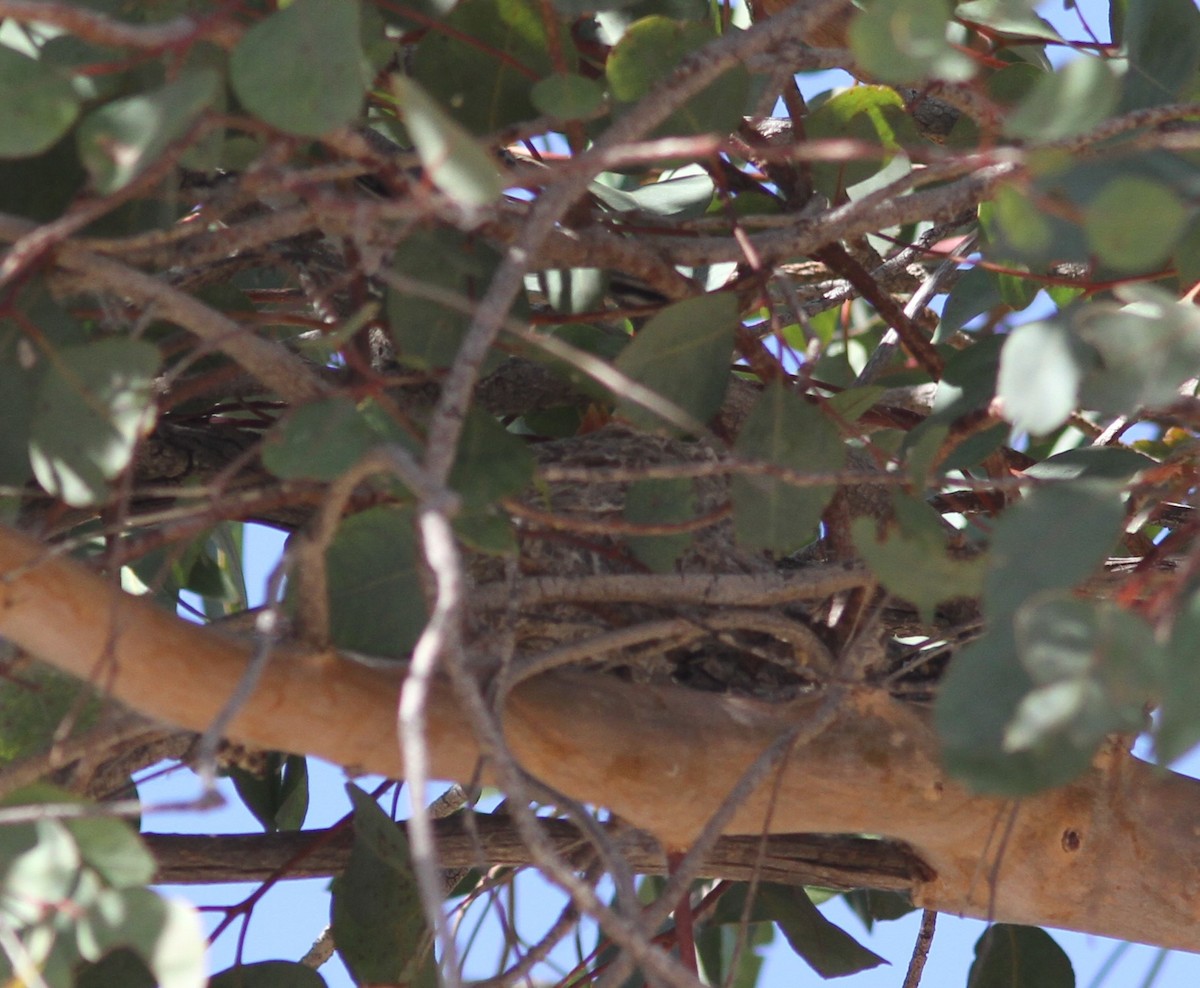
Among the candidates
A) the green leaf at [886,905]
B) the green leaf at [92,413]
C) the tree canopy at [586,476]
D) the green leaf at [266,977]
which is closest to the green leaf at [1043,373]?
the tree canopy at [586,476]

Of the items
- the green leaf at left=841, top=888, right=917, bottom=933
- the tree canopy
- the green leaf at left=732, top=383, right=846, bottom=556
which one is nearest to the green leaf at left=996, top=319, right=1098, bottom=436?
the tree canopy

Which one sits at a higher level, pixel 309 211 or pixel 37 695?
pixel 309 211

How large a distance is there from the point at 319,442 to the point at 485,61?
376mm

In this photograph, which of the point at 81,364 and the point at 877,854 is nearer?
the point at 81,364

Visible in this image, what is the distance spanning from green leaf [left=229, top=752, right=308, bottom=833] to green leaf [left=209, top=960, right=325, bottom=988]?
13.8 inches

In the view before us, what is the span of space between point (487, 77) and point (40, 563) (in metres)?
0.46

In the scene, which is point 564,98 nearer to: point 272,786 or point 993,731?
point 993,731

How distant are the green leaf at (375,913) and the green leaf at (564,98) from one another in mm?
656

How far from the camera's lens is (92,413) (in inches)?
31.3

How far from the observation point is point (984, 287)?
4.78 feet

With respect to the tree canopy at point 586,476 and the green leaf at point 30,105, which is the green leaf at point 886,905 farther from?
the green leaf at point 30,105

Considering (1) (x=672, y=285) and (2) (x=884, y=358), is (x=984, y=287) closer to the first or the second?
(2) (x=884, y=358)

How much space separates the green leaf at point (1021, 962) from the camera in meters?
1.38

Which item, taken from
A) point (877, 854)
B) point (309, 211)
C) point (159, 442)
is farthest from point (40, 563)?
point (877, 854)
